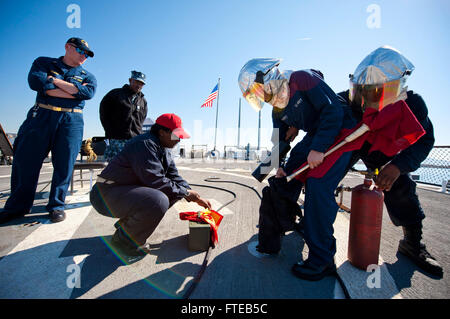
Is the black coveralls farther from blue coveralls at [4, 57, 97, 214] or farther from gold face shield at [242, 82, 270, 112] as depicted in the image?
blue coveralls at [4, 57, 97, 214]

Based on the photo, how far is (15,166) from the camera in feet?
7.39

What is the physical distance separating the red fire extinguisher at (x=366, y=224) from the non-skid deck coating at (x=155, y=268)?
0.38ft

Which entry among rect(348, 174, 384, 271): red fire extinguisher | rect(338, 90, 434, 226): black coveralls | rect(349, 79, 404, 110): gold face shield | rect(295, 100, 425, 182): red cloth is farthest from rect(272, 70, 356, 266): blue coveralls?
rect(338, 90, 434, 226): black coveralls

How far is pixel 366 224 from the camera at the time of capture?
1.46 metres

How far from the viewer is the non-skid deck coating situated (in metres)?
1.21

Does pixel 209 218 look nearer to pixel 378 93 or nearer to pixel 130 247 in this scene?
pixel 130 247

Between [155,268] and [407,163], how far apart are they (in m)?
2.15

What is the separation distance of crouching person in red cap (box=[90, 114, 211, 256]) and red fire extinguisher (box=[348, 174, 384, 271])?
152cm

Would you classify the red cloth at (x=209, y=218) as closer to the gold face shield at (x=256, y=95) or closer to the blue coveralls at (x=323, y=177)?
the blue coveralls at (x=323, y=177)

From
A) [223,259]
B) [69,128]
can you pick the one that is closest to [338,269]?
[223,259]

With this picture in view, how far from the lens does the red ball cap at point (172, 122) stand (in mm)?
1925

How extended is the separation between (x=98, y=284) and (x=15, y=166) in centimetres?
208

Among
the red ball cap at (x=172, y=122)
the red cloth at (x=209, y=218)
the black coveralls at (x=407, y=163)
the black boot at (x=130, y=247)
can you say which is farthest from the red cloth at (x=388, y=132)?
the black boot at (x=130, y=247)
